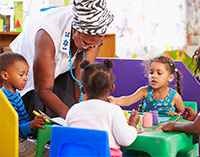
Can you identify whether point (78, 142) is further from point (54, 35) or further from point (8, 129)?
point (54, 35)

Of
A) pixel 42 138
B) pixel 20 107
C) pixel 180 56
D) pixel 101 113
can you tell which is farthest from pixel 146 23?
pixel 101 113

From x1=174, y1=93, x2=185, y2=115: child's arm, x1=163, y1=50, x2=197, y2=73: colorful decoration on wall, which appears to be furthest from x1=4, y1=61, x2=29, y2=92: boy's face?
x1=163, y1=50, x2=197, y2=73: colorful decoration on wall

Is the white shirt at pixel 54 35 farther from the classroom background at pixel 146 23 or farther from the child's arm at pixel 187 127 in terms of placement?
the classroom background at pixel 146 23

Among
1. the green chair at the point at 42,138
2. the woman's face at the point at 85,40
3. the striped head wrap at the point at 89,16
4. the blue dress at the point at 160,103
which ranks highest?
the striped head wrap at the point at 89,16

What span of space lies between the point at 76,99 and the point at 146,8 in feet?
7.27

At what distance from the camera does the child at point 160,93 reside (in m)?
2.21

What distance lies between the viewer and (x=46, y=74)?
5.73 ft

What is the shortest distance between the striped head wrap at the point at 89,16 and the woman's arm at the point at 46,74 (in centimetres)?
17

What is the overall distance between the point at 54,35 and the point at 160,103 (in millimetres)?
801

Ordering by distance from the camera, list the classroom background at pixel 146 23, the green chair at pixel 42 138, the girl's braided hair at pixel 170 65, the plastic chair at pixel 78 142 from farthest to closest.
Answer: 1. the classroom background at pixel 146 23
2. the girl's braided hair at pixel 170 65
3. the green chair at pixel 42 138
4. the plastic chair at pixel 78 142

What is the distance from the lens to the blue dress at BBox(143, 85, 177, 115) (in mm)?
2203

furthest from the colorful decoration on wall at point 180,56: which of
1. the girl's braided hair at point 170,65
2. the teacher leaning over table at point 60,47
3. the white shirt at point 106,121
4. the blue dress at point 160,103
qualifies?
the white shirt at point 106,121

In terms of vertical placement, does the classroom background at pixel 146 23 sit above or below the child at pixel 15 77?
above

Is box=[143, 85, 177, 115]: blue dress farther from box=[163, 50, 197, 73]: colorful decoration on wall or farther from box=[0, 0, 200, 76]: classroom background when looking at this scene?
box=[163, 50, 197, 73]: colorful decoration on wall
